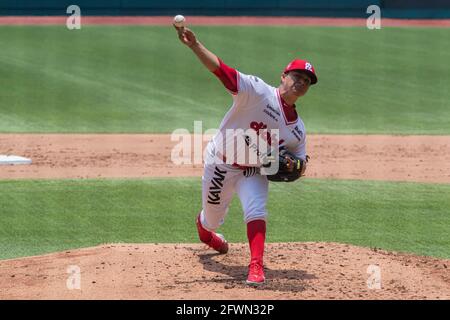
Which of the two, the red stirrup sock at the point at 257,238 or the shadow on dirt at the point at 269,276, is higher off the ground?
the red stirrup sock at the point at 257,238

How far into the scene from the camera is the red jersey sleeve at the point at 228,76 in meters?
6.09

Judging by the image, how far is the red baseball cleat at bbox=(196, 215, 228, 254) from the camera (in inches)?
283

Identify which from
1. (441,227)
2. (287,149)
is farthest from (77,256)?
(441,227)

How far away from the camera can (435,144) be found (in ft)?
47.3

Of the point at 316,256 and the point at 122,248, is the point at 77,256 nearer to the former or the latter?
the point at 122,248

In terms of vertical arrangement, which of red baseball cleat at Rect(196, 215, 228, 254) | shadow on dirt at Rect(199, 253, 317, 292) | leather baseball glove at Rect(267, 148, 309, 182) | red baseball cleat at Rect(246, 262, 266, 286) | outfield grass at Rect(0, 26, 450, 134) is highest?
outfield grass at Rect(0, 26, 450, 134)

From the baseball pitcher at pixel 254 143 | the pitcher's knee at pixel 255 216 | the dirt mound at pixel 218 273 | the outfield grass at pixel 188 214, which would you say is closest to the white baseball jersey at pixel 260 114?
the baseball pitcher at pixel 254 143

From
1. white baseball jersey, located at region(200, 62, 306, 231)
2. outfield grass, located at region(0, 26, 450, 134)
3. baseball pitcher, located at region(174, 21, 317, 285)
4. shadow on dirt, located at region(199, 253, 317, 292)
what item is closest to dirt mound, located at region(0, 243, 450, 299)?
shadow on dirt, located at region(199, 253, 317, 292)

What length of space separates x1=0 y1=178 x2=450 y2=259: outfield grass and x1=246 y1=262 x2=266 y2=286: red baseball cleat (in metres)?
2.00

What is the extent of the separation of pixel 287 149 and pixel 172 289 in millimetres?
1376

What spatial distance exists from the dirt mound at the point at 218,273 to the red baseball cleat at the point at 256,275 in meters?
0.06

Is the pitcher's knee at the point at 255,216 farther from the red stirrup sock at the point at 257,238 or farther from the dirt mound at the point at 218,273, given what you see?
the dirt mound at the point at 218,273

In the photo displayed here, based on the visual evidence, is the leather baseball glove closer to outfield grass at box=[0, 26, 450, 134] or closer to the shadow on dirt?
the shadow on dirt

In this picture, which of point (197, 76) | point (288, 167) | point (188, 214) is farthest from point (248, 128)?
point (197, 76)
